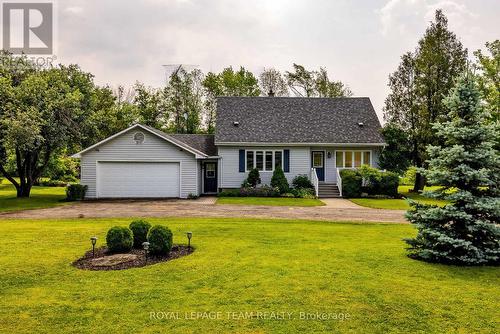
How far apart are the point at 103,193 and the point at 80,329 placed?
843 inches

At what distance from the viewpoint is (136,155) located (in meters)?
25.5

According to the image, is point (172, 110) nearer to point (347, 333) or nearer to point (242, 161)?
point (242, 161)

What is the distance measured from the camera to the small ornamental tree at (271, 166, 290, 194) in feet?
87.5

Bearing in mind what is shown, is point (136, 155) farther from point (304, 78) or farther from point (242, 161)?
point (304, 78)

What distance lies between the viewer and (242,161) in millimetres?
28141

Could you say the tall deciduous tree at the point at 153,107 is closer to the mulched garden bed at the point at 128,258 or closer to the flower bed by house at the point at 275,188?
the flower bed by house at the point at 275,188

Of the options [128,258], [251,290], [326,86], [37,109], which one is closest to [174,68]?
[326,86]

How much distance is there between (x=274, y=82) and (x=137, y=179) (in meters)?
30.9

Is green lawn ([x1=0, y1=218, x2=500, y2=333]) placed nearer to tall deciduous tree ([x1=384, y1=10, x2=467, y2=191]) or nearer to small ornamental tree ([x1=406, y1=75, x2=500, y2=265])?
small ornamental tree ([x1=406, y1=75, x2=500, y2=265])

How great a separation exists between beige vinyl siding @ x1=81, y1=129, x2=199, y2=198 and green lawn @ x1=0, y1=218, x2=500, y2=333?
587 inches

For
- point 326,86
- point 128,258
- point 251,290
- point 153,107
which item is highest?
point 326,86

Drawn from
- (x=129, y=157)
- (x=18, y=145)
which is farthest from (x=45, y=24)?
(x=129, y=157)

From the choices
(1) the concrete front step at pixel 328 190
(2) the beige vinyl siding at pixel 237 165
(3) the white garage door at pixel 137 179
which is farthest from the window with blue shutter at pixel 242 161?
(1) the concrete front step at pixel 328 190

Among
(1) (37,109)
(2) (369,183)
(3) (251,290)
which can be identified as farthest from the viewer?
(2) (369,183)
